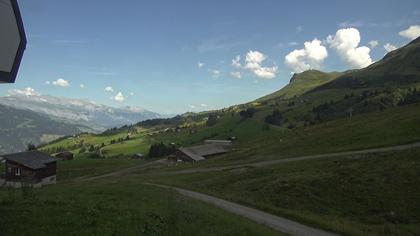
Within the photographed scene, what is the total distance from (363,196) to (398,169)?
764cm

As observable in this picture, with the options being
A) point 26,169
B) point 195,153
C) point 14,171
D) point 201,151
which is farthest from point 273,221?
point 201,151

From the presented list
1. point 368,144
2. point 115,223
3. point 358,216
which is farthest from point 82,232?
point 368,144

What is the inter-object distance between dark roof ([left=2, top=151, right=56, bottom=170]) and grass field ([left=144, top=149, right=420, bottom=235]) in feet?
187

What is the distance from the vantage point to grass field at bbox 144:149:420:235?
28078mm

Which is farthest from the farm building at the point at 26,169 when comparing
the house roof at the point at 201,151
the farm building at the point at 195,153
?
the house roof at the point at 201,151

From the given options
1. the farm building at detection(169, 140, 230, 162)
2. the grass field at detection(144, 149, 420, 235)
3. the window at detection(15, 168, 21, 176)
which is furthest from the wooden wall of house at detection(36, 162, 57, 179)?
the grass field at detection(144, 149, 420, 235)

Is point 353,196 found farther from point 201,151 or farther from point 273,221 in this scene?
point 201,151

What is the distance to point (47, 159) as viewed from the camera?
9288cm

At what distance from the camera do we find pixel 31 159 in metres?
89.2

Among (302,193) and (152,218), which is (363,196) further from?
(152,218)

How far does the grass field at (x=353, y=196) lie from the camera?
28078 mm

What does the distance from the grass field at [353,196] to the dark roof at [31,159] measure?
187 feet

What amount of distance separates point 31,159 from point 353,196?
7649 centimetres

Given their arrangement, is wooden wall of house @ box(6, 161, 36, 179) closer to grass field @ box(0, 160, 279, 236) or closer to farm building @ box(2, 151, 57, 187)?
farm building @ box(2, 151, 57, 187)
